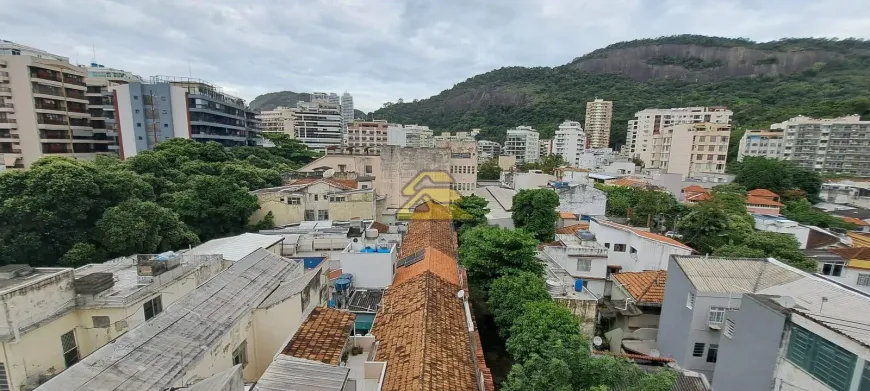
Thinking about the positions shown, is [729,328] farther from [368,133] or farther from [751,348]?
[368,133]

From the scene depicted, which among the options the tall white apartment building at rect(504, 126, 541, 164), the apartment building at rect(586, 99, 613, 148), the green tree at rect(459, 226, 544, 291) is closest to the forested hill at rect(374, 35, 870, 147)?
the apartment building at rect(586, 99, 613, 148)

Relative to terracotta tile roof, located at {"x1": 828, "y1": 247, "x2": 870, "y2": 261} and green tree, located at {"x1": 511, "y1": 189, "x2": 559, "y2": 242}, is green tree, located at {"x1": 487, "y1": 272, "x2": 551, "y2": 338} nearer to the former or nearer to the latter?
green tree, located at {"x1": 511, "y1": 189, "x2": 559, "y2": 242}

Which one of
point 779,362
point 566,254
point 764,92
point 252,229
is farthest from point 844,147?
point 252,229

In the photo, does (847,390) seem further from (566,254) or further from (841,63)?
(841,63)

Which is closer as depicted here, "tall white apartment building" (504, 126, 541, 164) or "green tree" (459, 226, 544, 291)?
"green tree" (459, 226, 544, 291)

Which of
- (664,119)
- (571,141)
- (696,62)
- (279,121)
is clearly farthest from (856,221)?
(696,62)

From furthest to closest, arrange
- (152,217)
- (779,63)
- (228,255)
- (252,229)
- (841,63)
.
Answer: (779,63), (841,63), (252,229), (152,217), (228,255)

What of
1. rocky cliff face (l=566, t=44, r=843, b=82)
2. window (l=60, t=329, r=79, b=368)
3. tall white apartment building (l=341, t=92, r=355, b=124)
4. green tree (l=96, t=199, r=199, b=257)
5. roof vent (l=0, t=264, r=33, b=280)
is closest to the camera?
window (l=60, t=329, r=79, b=368)
